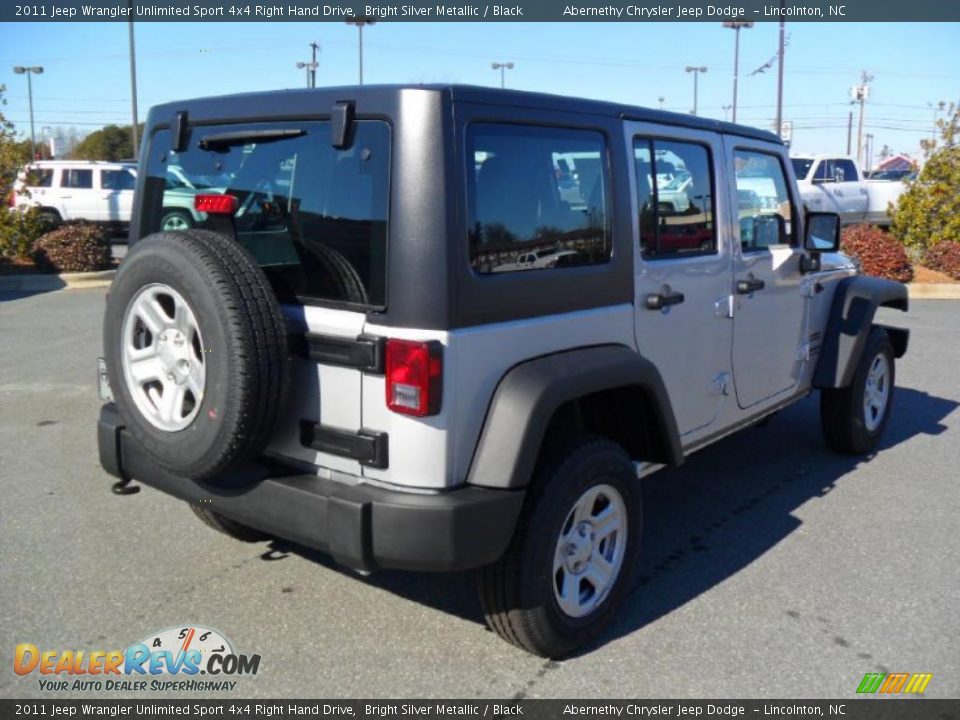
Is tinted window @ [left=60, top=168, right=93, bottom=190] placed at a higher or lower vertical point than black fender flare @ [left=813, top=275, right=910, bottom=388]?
higher

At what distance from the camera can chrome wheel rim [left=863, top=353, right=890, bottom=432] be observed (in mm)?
5699

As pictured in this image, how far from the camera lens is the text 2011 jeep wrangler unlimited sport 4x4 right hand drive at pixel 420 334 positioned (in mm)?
2768

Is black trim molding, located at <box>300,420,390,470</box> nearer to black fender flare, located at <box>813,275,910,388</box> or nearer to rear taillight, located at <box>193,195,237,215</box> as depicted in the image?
rear taillight, located at <box>193,195,237,215</box>

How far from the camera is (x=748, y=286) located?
4293mm

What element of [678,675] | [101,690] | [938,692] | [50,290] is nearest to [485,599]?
[678,675]

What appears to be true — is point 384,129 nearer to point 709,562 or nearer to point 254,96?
point 254,96

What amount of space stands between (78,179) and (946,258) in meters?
18.0

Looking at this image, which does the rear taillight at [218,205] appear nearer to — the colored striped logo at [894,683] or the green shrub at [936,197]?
the colored striped logo at [894,683]

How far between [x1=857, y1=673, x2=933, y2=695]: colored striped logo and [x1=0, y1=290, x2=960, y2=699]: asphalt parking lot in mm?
31

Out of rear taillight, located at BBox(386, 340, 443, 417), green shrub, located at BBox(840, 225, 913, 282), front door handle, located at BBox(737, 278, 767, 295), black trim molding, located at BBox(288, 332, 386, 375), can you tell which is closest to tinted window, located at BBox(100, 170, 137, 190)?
green shrub, located at BBox(840, 225, 913, 282)

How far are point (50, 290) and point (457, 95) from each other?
1227 centimetres

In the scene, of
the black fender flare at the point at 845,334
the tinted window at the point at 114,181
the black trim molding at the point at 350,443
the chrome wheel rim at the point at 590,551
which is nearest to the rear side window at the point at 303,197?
the black trim molding at the point at 350,443

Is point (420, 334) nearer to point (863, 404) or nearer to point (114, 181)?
point (863, 404)

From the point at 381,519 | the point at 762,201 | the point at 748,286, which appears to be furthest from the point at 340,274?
the point at 762,201
